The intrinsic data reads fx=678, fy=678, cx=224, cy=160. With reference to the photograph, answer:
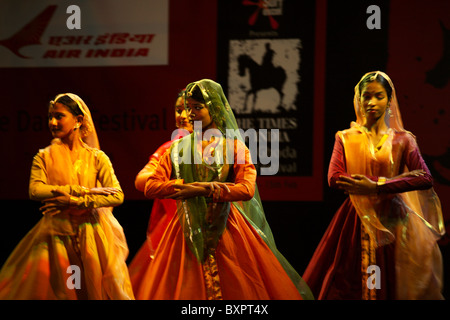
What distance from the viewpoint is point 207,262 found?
151 inches

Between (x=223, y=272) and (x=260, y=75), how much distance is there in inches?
68.5

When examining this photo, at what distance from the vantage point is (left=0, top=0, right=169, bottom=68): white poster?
5055mm

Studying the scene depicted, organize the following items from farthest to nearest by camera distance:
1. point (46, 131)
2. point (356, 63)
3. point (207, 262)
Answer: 1. point (46, 131)
2. point (356, 63)
3. point (207, 262)

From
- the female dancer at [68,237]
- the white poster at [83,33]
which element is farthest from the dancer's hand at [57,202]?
the white poster at [83,33]

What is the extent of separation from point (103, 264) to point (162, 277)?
40 centimetres

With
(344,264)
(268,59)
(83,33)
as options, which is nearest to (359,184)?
(344,264)

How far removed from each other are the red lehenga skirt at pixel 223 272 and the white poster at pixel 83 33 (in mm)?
1666

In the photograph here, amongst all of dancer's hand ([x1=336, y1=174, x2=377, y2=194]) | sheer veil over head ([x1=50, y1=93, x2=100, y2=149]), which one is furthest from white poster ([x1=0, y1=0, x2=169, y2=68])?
dancer's hand ([x1=336, y1=174, x2=377, y2=194])

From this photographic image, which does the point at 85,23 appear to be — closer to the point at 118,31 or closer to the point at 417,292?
the point at 118,31

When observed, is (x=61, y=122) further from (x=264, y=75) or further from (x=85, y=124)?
(x=264, y=75)

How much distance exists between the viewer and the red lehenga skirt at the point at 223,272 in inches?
149

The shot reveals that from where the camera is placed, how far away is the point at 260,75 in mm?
5000
